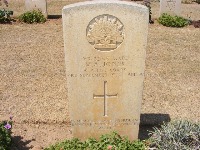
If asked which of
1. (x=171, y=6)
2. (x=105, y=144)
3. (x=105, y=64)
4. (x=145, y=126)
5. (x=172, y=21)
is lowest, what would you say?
(x=145, y=126)

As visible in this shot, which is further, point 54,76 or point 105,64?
point 54,76

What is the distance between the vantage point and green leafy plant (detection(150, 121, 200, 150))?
450cm

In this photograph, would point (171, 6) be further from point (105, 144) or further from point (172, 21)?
point (105, 144)

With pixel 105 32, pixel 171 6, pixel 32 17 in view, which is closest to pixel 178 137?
pixel 105 32

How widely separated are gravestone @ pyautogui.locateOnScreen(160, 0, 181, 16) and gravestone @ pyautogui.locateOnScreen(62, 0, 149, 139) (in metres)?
8.93

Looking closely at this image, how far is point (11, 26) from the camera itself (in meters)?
12.1

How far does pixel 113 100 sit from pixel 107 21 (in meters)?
1.20

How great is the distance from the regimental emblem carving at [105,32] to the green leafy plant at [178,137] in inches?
57.8

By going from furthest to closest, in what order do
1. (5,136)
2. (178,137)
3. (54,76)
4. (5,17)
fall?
(5,17)
(54,76)
(5,136)
(178,137)

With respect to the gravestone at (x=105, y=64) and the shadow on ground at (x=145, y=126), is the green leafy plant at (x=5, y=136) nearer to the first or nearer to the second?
the shadow on ground at (x=145, y=126)

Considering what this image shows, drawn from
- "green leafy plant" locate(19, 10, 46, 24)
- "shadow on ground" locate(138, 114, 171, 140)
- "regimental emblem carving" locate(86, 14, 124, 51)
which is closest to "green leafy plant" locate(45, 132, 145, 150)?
"shadow on ground" locate(138, 114, 171, 140)

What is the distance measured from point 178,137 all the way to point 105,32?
1.81 m

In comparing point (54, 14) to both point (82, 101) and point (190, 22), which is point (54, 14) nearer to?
point (190, 22)

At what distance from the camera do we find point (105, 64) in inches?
177
